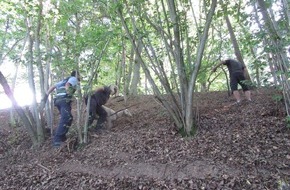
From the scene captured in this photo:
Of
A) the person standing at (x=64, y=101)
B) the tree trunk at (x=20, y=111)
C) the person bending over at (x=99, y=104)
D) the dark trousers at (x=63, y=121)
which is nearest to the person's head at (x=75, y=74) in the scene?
the person standing at (x=64, y=101)

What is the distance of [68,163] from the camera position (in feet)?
14.8

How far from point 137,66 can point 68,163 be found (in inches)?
239

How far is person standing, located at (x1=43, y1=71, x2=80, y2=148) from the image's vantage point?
5020 millimetres

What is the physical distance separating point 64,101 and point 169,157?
248cm

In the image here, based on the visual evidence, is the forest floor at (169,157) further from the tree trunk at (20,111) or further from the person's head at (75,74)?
the person's head at (75,74)

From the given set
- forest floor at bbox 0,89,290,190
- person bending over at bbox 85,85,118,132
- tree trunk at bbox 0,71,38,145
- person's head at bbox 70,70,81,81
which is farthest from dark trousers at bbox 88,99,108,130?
tree trunk at bbox 0,71,38,145

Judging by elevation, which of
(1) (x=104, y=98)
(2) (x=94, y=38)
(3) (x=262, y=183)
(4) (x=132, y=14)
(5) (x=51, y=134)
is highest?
(4) (x=132, y=14)

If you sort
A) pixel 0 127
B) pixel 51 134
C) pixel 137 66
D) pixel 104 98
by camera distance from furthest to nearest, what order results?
pixel 137 66 → pixel 0 127 → pixel 104 98 → pixel 51 134

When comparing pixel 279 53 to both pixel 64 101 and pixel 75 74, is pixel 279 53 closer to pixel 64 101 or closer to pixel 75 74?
pixel 75 74

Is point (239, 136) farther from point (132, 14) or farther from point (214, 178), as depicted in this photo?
point (132, 14)

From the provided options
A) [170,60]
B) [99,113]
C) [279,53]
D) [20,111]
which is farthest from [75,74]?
[279,53]

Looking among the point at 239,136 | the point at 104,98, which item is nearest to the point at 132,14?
the point at 104,98

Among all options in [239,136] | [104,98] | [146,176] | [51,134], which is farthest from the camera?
[104,98]

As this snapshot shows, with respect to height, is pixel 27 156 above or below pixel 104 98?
below
